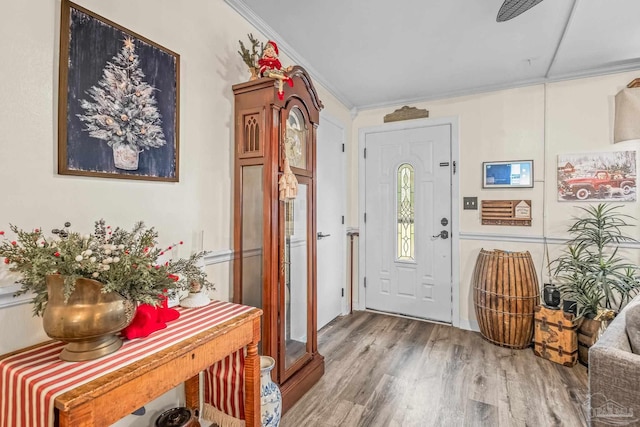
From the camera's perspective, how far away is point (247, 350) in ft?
4.56

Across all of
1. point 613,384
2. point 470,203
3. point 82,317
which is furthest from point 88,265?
point 470,203

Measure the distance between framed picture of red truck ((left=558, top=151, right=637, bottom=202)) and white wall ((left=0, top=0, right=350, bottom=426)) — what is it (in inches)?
112

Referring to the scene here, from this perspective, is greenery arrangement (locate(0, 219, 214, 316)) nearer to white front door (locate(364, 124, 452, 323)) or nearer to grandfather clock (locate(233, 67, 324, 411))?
grandfather clock (locate(233, 67, 324, 411))

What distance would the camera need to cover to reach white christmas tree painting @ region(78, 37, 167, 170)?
125 centimetres

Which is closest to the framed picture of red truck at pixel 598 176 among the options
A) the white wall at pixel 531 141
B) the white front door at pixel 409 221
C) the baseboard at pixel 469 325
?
the white wall at pixel 531 141

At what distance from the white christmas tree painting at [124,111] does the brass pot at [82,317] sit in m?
0.60

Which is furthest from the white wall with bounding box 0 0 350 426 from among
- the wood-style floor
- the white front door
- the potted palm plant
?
the potted palm plant

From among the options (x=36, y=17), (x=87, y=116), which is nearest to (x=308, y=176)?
(x=87, y=116)

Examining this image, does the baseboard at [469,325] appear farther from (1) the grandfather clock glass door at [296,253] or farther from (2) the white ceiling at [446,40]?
(2) the white ceiling at [446,40]

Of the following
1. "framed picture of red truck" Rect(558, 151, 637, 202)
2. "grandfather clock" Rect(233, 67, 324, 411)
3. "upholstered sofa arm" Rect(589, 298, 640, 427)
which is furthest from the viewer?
"framed picture of red truck" Rect(558, 151, 637, 202)

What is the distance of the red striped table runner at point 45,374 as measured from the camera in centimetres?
80

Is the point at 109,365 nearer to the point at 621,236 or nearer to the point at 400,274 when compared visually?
the point at 400,274

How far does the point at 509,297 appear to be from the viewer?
2678mm

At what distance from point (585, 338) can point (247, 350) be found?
→ 2.58 meters
